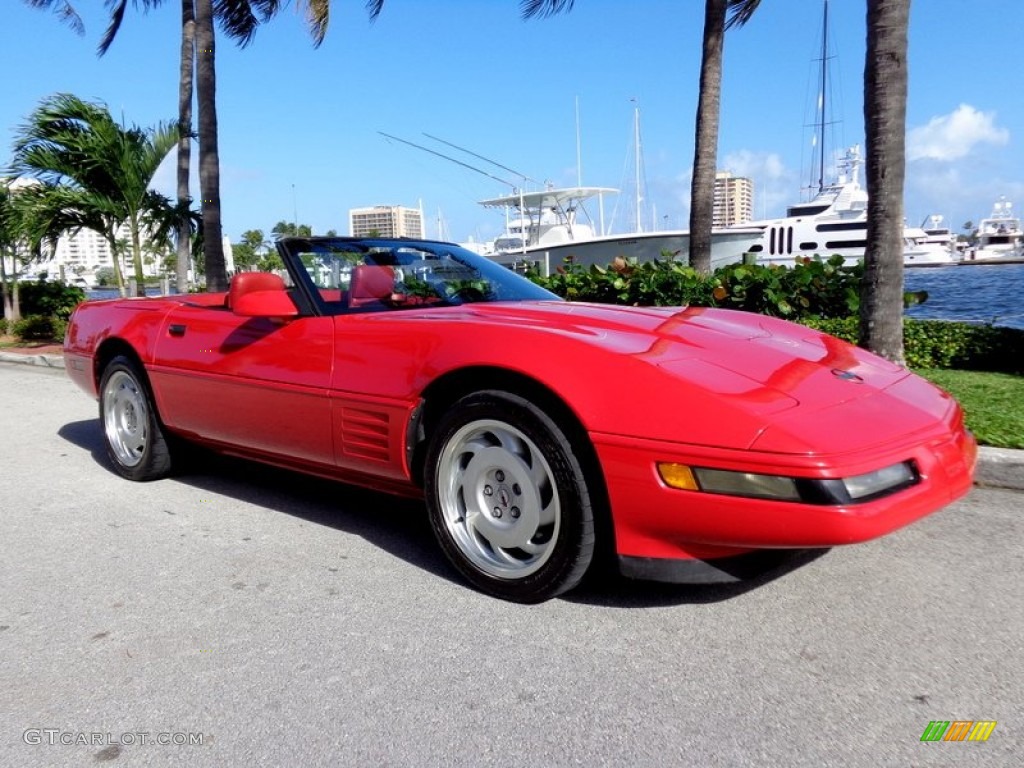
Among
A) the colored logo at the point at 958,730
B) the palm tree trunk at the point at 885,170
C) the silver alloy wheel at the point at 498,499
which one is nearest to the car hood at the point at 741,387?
the silver alloy wheel at the point at 498,499

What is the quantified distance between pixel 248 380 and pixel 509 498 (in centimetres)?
149

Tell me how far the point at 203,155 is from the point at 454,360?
9.76 meters

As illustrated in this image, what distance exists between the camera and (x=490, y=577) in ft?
9.24

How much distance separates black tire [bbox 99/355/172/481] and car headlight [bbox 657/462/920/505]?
→ 3.12 meters

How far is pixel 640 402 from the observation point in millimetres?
2438

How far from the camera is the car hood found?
231 cm

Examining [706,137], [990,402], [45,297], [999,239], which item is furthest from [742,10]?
[999,239]

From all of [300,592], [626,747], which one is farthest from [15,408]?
[626,747]

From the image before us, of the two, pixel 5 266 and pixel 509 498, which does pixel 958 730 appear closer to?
pixel 509 498

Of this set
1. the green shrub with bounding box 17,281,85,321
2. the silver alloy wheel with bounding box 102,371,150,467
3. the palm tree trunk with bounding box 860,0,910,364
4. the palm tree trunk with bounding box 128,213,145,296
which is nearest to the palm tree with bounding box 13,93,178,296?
the palm tree trunk with bounding box 128,213,145,296

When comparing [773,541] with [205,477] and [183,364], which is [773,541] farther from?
→ [205,477]

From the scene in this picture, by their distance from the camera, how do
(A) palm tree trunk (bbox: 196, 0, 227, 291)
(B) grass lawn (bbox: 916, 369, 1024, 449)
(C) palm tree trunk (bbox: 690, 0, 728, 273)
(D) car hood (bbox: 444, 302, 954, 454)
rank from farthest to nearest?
(A) palm tree trunk (bbox: 196, 0, 227, 291) < (C) palm tree trunk (bbox: 690, 0, 728, 273) < (B) grass lawn (bbox: 916, 369, 1024, 449) < (D) car hood (bbox: 444, 302, 954, 454)

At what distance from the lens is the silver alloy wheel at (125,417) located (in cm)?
443

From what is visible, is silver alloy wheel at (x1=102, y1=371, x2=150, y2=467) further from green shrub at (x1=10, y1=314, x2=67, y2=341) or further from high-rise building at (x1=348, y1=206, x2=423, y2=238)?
high-rise building at (x1=348, y1=206, x2=423, y2=238)
